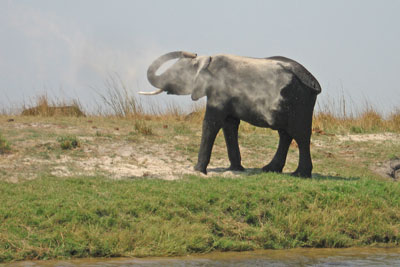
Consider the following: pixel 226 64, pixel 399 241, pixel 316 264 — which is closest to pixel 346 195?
pixel 399 241

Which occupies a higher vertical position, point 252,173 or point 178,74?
point 178,74

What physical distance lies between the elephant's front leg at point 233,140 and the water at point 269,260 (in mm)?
3654

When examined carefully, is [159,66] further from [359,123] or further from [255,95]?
[359,123]

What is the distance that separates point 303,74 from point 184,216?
3666 mm

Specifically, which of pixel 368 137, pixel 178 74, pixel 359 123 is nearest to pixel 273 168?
pixel 178 74

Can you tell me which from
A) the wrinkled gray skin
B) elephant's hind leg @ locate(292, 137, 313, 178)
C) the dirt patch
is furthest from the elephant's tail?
the dirt patch

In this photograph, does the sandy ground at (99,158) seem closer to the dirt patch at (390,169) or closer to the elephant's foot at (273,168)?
the dirt patch at (390,169)

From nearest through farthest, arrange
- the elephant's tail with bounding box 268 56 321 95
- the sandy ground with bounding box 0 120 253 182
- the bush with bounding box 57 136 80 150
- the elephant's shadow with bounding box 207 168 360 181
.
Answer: the sandy ground with bounding box 0 120 253 182 → the elephant's tail with bounding box 268 56 321 95 → the elephant's shadow with bounding box 207 168 360 181 → the bush with bounding box 57 136 80 150

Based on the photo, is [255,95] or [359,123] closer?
[255,95]

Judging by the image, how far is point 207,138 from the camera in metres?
10.8

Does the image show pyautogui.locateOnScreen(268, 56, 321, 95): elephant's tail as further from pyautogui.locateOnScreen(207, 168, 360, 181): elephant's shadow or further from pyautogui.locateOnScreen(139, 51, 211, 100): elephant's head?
pyautogui.locateOnScreen(207, 168, 360, 181): elephant's shadow

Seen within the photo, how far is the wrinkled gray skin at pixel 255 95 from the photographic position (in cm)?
1044

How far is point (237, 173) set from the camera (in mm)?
11000

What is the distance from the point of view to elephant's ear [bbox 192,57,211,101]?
1084cm
